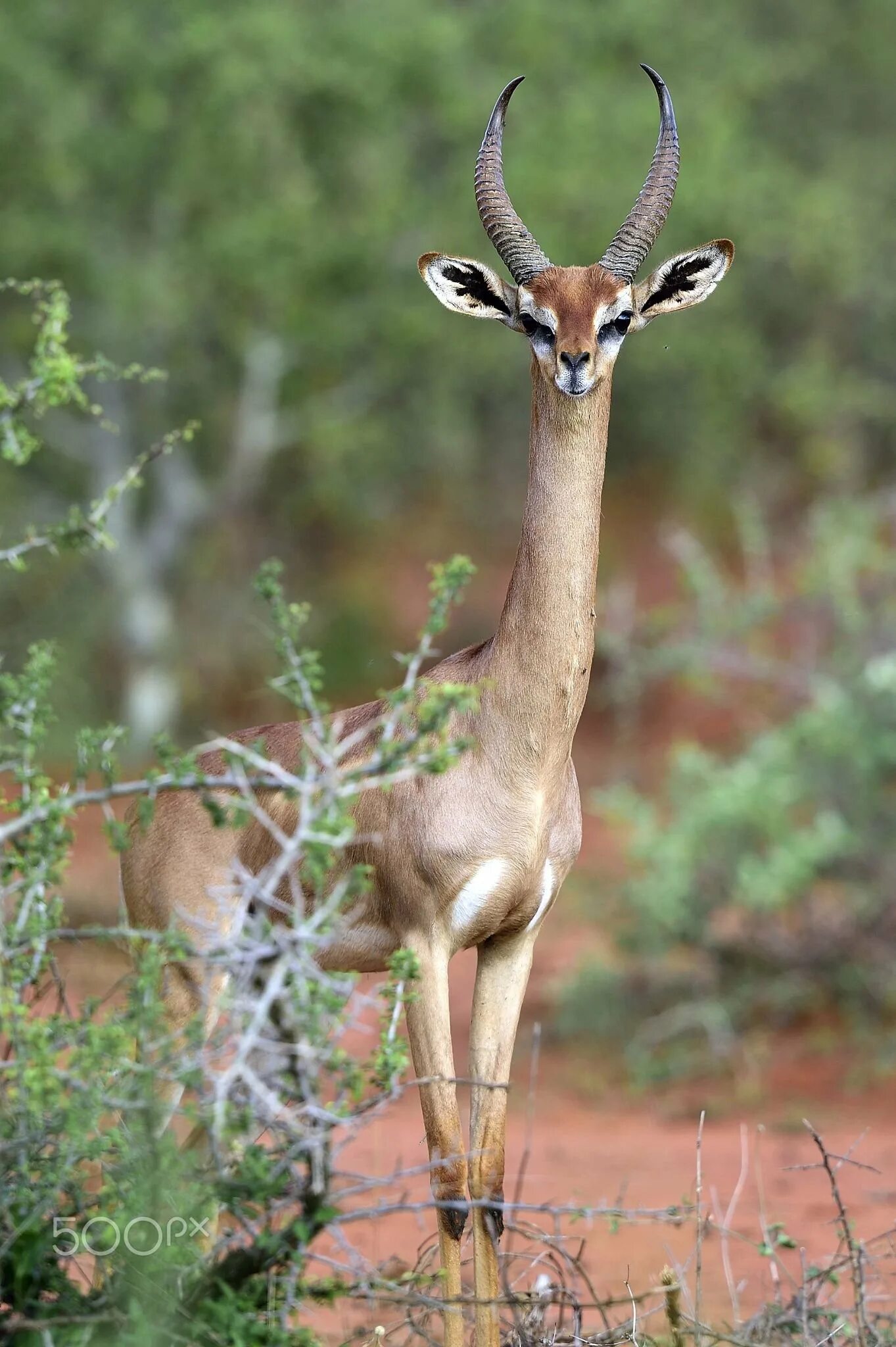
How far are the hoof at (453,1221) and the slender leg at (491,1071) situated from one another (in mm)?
47

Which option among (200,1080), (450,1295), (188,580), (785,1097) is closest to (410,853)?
(450,1295)

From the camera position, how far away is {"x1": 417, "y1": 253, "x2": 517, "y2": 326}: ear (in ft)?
19.5

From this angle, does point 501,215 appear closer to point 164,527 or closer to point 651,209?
point 651,209

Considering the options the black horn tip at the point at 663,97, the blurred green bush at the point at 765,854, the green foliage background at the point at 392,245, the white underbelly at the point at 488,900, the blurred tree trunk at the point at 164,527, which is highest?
the green foliage background at the point at 392,245

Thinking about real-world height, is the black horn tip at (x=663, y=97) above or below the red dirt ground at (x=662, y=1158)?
above

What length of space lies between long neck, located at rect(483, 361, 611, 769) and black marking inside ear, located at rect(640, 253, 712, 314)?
2.05 ft

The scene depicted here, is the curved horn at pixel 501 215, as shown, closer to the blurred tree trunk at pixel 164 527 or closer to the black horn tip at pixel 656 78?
the black horn tip at pixel 656 78

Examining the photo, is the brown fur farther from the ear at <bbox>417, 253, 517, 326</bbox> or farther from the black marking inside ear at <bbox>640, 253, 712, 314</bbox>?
the black marking inside ear at <bbox>640, 253, 712, 314</bbox>

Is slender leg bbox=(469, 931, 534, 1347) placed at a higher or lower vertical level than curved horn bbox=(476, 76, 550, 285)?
lower

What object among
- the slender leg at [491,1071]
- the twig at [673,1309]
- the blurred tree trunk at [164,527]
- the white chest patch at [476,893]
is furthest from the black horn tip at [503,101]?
the blurred tree trunk at [164,527]

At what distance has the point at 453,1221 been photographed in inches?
217

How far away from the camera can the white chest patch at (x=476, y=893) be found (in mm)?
5543

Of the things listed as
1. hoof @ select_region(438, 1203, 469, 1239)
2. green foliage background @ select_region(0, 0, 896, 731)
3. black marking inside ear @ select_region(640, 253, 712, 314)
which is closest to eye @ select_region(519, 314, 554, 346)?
black marking inside ear @ select_region(640, 253, 712, 314)

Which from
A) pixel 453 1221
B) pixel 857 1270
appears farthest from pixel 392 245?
pixel 857 1270
